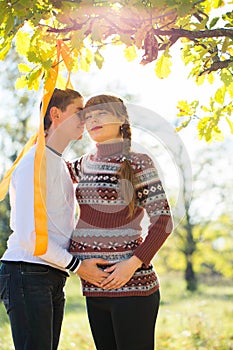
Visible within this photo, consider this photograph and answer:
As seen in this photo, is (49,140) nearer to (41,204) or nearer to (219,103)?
(41,204)

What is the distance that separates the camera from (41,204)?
2.26m

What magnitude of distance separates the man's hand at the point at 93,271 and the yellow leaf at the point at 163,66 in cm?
73

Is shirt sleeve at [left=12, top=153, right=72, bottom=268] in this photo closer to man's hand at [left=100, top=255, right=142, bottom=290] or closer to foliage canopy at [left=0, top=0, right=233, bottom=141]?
man's hand at [left=100, top=255, right=142, bottom=290]

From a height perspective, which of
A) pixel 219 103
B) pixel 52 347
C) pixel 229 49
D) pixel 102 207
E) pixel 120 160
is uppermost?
pixel 229 49

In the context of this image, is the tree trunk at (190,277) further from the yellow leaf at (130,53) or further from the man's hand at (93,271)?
the man's hand at (93,271)

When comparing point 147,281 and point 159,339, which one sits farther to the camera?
point 159,339

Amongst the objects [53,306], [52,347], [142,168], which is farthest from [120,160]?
[52,347]

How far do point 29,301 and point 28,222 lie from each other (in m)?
0.28

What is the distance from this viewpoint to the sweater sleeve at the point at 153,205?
2293 millimetres

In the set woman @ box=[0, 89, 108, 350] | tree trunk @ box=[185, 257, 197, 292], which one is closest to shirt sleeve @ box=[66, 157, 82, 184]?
woman @ box=[0, 89, 108, 350]

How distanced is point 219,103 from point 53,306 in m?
1.05

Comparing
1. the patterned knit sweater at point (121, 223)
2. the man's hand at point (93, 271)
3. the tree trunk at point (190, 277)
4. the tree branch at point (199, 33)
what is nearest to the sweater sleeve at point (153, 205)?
the patterned knit sweater at point (121, 223)

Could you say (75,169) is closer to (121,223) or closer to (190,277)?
(121,223)

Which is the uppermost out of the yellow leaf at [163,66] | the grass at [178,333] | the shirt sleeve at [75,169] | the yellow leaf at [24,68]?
the yellow leaf at [24,68]
